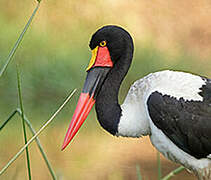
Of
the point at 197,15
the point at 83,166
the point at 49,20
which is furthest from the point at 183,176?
the point at 197,15

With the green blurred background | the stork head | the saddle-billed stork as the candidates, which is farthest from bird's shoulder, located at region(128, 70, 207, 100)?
the green blurred background

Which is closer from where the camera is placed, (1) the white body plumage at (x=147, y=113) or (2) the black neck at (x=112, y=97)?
(1) the white body plumage at (x=147, y=113)

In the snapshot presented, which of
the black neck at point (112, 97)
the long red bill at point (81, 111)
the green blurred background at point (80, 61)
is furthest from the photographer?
the green blurred background at point (80, 61)

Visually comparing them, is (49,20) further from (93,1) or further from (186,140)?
(186,140)

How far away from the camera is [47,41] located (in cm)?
718

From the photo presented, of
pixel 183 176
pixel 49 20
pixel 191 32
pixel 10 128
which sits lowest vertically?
pixel 183 176

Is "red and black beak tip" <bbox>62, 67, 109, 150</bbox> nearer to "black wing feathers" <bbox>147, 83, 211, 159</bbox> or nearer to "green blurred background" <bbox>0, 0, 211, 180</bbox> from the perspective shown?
"black wing feathers" <bbox>147, 83, 211, 159</bbox>

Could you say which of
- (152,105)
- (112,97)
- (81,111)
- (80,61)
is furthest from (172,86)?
(80,61)

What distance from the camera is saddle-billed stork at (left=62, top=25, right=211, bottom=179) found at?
96.3 inches

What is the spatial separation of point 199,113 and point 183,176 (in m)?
2.23

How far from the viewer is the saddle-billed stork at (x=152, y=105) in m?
2.45

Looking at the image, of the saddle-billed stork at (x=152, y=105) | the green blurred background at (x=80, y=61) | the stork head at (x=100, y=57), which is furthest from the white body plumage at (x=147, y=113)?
the green blurred background at (x=80, y=61)

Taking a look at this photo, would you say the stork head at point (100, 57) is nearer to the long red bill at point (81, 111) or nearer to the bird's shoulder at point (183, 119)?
the long red bill at point (81, 111)

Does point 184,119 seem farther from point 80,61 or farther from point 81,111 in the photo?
point 80,61
